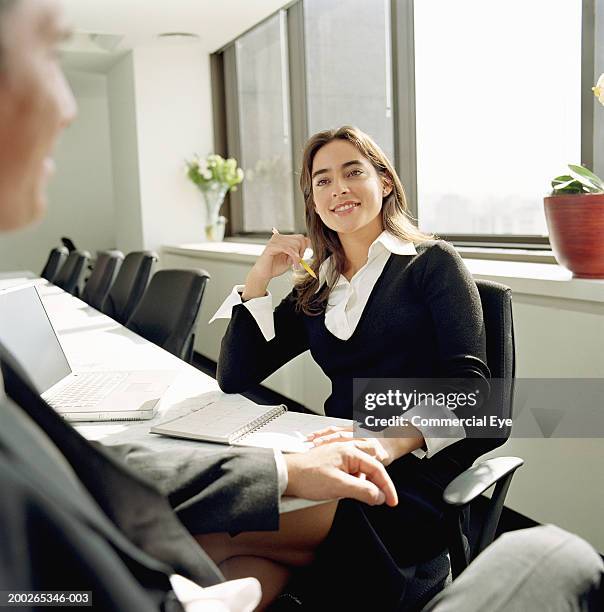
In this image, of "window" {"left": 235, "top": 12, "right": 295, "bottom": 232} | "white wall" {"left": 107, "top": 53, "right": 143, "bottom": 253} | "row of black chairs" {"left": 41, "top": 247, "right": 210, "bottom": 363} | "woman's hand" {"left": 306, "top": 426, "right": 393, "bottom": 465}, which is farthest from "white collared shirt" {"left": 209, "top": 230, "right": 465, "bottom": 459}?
"white wall" {"left": 107, "top": 53, "right": 143, "bottom": 253}

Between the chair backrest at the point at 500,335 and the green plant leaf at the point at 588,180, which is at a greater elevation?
the green plant leaf at the point at 588,180

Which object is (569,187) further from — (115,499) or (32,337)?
(115,499)

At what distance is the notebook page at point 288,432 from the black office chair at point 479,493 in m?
0.26

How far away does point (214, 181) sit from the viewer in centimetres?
651

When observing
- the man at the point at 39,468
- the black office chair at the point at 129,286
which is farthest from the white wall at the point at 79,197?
the man at the point at 39,468

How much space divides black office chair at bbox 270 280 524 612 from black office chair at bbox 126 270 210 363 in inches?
47.1

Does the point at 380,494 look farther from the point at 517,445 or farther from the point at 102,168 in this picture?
the point at 102,168

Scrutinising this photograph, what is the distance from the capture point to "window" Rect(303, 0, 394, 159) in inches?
176

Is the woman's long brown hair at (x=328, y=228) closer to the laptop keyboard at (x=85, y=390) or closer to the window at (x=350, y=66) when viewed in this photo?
the laptop keyboard at (x=85, y=390)

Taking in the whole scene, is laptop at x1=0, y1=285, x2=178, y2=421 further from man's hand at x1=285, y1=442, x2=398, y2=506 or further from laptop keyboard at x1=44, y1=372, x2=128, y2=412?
man's hand at x1=285, y1=442, x2=398, y2=506

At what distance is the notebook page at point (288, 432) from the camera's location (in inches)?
52.2

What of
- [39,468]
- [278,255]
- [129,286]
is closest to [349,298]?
[278,255]

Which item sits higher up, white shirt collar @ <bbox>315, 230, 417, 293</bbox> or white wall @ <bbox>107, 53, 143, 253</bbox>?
white wall @ <bbox>107, 53, 143, 253</bbox>

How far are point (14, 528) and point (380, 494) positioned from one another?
0.74m
